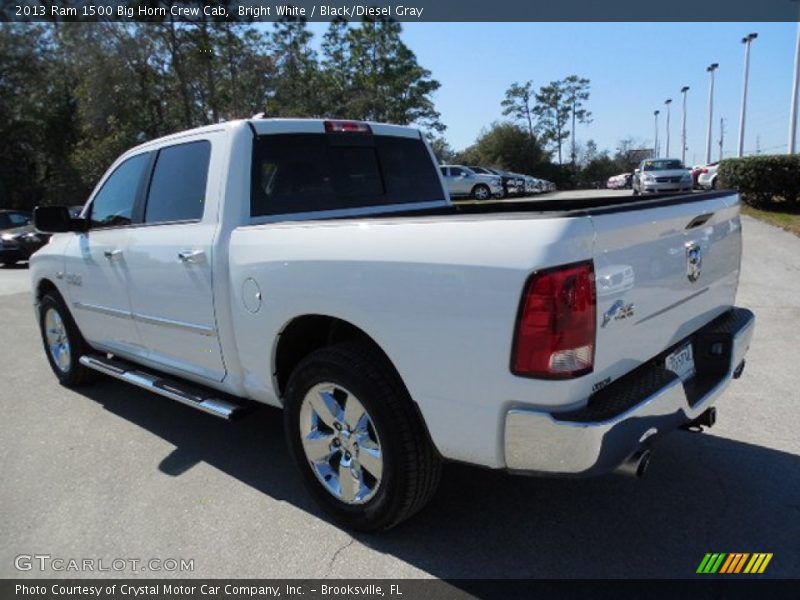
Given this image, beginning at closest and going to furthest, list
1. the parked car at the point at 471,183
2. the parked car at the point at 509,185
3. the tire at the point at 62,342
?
the tire at the point at 62,342
the parked car at the point at 471,183
the parked car at the point at 509,185

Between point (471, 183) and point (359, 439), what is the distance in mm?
25839

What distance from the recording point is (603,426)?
215 centimetres

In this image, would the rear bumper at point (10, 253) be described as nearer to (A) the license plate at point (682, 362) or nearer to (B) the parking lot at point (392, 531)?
(B) the parking lot at point (392, 531)

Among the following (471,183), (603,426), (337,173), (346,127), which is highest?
(346,127)

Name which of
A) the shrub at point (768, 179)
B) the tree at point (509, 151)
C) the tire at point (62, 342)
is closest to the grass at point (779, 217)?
the shrub at point (768, 179)

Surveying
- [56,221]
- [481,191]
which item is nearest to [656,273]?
[56,221]

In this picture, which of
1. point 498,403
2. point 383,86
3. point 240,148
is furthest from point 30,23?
point 498,403

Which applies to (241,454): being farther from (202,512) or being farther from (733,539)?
(733,539)

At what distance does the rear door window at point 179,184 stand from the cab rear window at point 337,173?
1.21 ft

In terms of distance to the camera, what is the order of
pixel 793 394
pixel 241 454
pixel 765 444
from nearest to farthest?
pixel 765 444 < pixel 241 454 < pixel 793 394

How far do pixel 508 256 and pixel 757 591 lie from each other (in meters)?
1.71

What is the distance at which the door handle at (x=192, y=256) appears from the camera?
3.36 m

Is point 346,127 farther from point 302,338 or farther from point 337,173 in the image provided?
point 302,338

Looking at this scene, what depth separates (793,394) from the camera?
4.42m
